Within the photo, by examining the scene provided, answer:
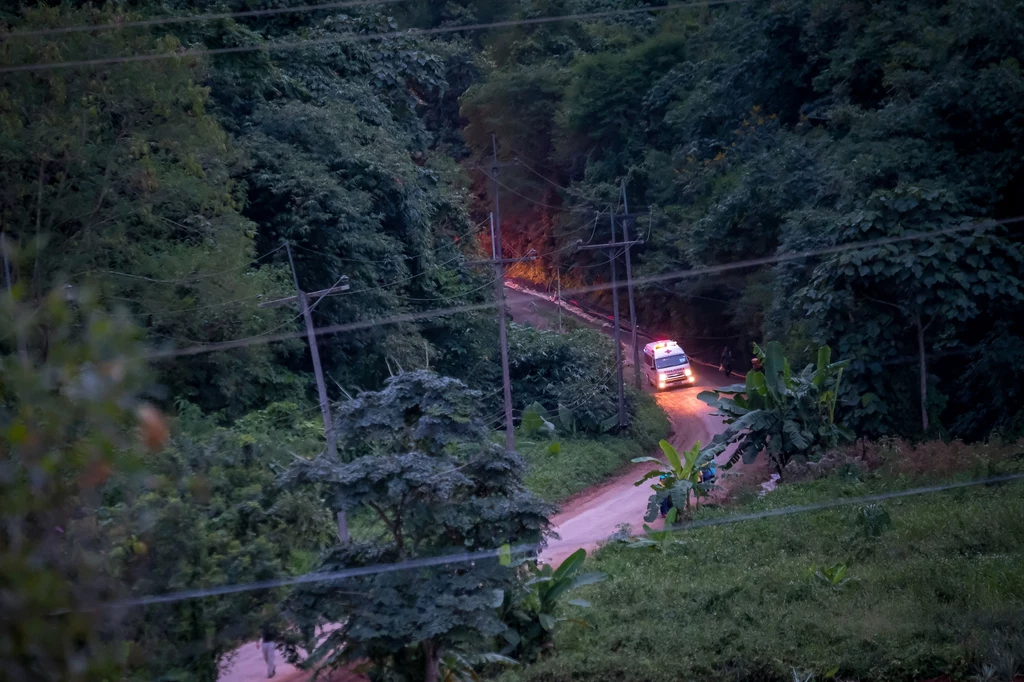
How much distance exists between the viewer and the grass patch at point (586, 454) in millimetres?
16917

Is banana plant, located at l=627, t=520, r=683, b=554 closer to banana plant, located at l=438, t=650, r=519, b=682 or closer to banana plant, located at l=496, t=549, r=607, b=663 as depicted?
banana plant, located at l=496, t=549, r=607, b=663

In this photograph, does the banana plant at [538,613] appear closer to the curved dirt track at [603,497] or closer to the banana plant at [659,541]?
the curved dirt track at [603,497]

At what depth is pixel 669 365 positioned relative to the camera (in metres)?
24.2

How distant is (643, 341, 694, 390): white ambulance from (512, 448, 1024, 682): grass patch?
13.1 meters

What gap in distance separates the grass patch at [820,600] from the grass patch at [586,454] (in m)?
5.79

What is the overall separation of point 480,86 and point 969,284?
1600 cm

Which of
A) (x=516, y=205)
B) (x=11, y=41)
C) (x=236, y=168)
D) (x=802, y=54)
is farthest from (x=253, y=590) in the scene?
(x=516, y=205)

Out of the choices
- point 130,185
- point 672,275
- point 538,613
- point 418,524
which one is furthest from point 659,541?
point 130,185

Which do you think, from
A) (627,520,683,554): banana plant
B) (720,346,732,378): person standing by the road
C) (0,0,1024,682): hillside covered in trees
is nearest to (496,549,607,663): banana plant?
(0,0,1024,682): hillside covered in trees

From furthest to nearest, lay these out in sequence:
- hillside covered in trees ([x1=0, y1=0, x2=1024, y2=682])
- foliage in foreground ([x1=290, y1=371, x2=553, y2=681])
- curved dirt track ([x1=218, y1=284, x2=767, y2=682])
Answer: curved dirt track ([x1=218, y1=284, x2=767, y2=682]) < foliage in foreground ([x1=290, y1=371, x2=553, y2=681]) < hillside covered in trees ([x1=0, y1=0, x2=1024, y2=682])

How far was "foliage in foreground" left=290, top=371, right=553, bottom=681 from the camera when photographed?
17.2 feet

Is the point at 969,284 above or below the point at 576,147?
below

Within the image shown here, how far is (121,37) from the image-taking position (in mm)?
10578

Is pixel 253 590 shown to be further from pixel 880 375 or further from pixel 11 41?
pixel 880 375
